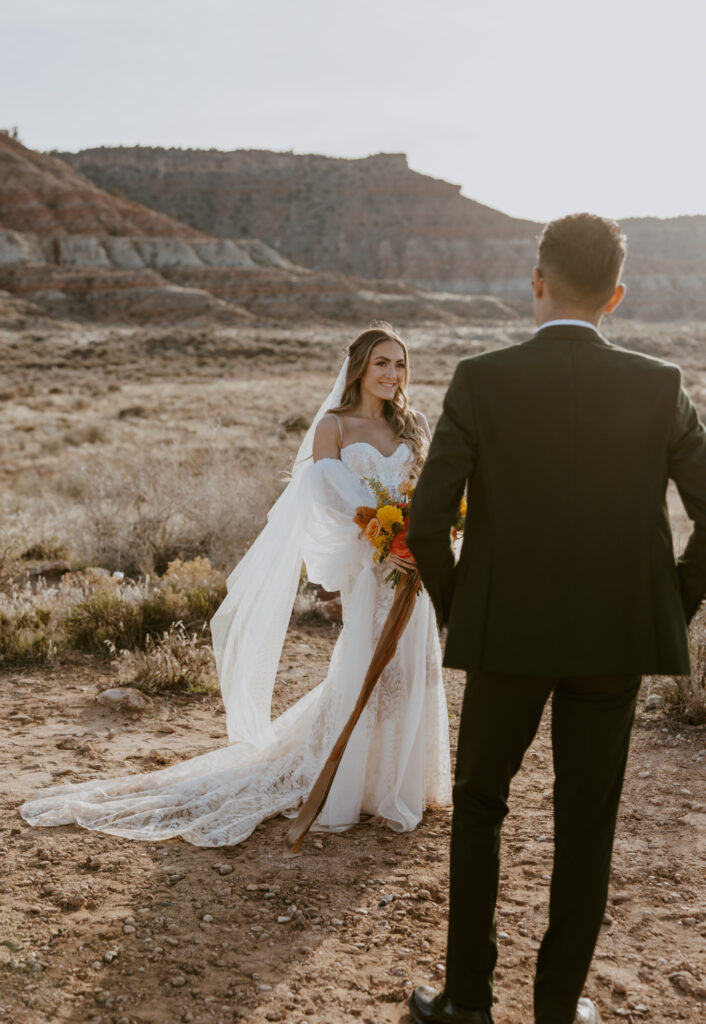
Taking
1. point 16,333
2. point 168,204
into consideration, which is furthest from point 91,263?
point 168,204

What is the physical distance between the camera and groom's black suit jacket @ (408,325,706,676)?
2053mm

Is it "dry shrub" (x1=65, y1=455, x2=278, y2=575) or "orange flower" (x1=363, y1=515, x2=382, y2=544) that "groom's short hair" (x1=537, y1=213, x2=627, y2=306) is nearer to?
"orange flower" (x1=363, y1=515, x2=382, y2=544)

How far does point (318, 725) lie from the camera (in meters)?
4.06

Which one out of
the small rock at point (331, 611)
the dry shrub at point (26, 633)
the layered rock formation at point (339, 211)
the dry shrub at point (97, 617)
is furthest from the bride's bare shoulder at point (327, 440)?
the layered rock formation at point (339, 211)

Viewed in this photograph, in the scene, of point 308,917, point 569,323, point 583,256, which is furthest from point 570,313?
point 308,917

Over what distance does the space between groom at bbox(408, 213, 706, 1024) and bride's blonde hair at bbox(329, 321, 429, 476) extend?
1942 mm

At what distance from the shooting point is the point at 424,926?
3127 millimetres

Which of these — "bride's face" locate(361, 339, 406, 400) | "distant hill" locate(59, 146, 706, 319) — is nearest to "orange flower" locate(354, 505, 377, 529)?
"bride's face" locate(361, 339, 406, 400)

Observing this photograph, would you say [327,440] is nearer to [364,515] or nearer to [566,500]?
[364,515]

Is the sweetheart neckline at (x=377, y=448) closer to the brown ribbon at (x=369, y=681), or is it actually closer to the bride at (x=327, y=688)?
the bride at (x=327, y=688)

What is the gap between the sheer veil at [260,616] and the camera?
4.20m

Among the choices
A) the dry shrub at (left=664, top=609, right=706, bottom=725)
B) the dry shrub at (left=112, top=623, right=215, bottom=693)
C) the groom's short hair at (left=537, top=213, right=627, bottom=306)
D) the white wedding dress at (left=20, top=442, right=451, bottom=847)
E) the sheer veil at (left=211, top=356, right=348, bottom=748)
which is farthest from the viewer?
the dry shrub at (left=112, top=623, right=215, bottom=693)

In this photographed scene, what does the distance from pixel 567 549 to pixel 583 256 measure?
2.24ft

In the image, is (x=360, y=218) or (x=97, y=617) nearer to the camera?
(x=97, y=617)
